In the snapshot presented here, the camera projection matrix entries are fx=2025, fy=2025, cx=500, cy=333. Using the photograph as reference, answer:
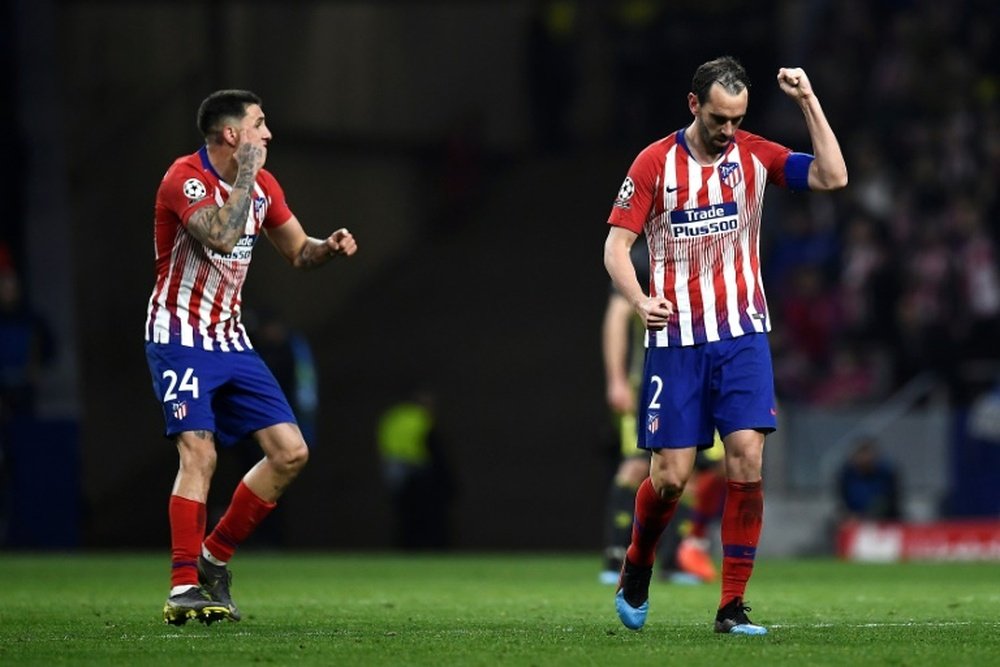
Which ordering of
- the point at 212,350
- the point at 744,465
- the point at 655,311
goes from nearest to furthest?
the point at 655,311, the point at 744,465, the point at 212,350

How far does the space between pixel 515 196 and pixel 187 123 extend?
19.5ft

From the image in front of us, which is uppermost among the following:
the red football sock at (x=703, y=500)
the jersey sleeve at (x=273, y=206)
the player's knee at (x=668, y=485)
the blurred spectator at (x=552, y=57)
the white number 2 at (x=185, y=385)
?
the blurred spectator at (x=552, y=57)

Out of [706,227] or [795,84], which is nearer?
[795,84]

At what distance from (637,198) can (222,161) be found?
1.79 metres

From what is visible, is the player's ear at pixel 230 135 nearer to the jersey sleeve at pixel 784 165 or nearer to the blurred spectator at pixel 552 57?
the jersey sleeve at pixel 784 165

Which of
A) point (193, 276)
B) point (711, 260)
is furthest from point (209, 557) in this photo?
point (711, 260)

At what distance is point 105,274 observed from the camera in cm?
2228

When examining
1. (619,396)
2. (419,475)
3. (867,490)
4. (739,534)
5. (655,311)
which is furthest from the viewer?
(419,475)

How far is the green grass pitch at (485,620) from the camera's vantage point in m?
6.78

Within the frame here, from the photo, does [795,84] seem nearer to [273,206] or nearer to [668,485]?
[668,485]

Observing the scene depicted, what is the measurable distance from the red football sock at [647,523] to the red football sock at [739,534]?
286 mm

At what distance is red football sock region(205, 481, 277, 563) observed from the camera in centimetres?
853

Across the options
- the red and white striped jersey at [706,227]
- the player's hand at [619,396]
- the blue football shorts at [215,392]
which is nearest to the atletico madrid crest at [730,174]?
the red and white striped jersey at [706,227]

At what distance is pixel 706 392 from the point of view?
783 cm
